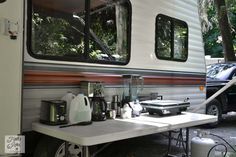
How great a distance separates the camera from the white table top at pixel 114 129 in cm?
268

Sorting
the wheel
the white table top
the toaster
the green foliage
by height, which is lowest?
the wheel

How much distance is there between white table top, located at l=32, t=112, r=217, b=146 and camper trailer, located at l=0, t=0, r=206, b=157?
36cm

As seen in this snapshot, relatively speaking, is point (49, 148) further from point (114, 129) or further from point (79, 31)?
point (79, 31)

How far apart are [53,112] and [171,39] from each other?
2.71 metres

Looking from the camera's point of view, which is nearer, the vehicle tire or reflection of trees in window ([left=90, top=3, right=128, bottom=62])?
reflection of trees in window ([left=90, top=3, right=128, bottom=62])

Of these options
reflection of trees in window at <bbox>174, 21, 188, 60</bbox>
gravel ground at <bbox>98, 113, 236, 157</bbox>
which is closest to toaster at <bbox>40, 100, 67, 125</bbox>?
gravel ground at <bbox>98, 113, 236, 157</bbox>

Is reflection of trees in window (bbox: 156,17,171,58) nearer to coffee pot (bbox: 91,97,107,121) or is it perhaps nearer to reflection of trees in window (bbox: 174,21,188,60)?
reflection of trees in window (bbox: 174,21,188,60)

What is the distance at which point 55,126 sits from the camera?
3.08 metres

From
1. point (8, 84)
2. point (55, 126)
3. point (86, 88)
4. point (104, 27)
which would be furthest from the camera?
point (104, 27)

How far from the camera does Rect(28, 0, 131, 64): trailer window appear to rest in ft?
10.9

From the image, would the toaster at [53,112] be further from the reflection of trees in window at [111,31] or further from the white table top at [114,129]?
the reflection of trees in window at [111,31]

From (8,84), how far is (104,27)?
1723 mm

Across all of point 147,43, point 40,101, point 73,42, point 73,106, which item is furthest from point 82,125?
point 147,43

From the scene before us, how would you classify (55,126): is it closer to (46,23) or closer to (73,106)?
(73,106)
